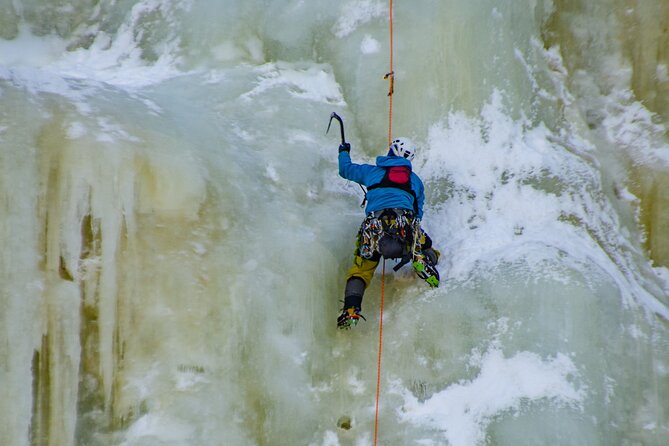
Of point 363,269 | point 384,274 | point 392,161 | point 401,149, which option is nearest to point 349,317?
point 363,269

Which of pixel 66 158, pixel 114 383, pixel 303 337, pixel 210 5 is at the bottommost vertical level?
pixel 114 383

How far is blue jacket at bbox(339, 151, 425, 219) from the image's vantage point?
6660 millimetres

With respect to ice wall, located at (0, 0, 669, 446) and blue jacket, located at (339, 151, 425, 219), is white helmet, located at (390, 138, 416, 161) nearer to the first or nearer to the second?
blue jacket, located at (339, 151, 425, 219)

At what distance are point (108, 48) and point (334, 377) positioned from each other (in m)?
5.16

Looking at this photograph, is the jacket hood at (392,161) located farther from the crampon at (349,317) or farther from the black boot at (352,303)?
the crampon at (349,317)

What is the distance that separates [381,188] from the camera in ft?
22.0

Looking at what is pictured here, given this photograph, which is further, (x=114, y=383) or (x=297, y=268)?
(x=297, y=268)

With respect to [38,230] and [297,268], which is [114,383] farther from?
[297,268]

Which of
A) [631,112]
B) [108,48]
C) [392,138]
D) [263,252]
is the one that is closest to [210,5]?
[108,48]

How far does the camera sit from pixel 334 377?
654 cm

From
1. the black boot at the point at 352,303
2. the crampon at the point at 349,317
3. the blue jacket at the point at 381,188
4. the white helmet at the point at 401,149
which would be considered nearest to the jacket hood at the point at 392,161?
the blue jacket at the point at 381,188

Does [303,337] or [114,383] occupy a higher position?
[303,337]

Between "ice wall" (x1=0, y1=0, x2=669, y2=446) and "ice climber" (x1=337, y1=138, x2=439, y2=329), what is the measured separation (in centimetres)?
39

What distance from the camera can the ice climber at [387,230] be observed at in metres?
6.39
